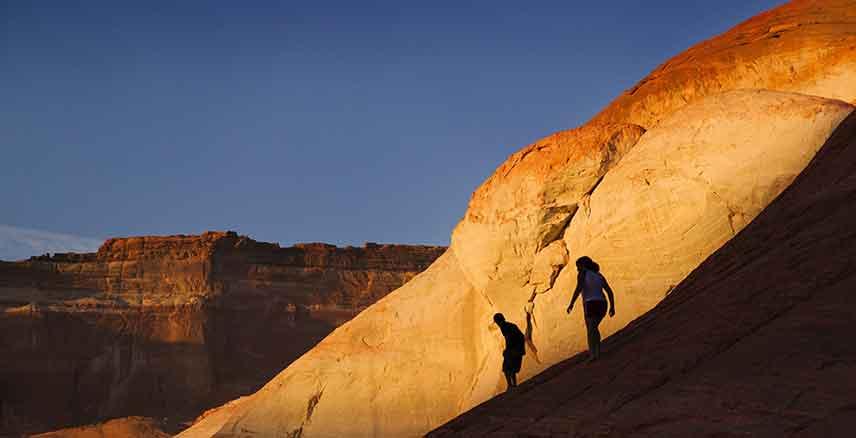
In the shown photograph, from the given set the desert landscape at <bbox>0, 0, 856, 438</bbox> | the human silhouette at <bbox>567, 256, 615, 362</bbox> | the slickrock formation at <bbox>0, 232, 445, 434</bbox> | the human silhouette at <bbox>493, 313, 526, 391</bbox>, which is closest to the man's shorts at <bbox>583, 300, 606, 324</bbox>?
the human silhouette at <bbox>567, 256, 615, 362</bbox>

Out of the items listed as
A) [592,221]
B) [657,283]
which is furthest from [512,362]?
[592,221]

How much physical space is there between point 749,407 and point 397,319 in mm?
13880

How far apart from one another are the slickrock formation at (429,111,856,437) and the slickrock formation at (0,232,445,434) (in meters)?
33.0

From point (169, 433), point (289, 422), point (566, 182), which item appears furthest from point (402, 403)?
point (169, 433)

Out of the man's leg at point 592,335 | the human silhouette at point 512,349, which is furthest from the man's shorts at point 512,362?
the man's leg at point 592,335

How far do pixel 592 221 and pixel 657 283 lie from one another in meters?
1.67

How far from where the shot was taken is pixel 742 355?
7.65 metres

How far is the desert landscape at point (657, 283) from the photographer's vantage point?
7.43 metres

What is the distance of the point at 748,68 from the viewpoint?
1705 centimetres

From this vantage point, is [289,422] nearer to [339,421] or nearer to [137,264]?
[339,421]

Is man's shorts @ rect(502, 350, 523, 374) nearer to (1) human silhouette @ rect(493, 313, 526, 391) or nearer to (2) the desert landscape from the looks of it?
(1) human silhouette @ rect(493, 313, 526, 391)

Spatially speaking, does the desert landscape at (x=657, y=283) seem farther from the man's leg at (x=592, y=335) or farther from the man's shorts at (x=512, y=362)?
the man's shorts at (x=512, y=362)

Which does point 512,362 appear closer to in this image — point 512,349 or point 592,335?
point 512,349

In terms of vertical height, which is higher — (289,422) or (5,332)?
(5,332)
